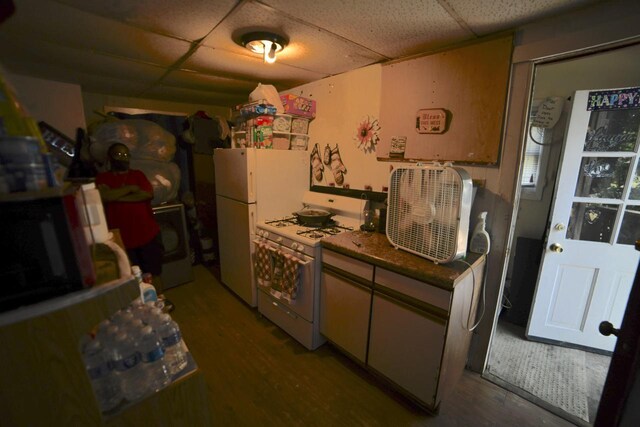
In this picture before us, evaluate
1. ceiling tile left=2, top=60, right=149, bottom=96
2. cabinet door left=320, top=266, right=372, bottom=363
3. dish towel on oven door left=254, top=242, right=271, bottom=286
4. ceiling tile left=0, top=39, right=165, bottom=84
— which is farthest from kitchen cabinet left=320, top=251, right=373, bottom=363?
ceiling tile left=2, top=60, right=149, bottom=96

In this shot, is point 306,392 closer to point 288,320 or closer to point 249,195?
point 288,320

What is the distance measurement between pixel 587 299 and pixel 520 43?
191cm

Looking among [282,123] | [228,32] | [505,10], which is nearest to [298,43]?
[228,32]

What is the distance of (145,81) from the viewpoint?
271cm

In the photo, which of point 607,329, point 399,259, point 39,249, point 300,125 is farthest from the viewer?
point 300,125

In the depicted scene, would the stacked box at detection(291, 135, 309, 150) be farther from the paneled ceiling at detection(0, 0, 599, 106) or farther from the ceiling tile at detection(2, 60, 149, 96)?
the ceiling tile at detection(2, 60, 149, 96)

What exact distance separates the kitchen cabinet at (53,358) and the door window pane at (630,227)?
2.87 metres

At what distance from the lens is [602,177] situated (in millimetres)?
1879

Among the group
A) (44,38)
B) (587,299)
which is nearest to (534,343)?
(587,299)

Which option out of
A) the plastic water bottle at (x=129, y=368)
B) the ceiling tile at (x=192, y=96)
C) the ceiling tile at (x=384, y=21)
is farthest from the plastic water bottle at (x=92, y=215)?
the ceiling tile at (x=192, y=96)

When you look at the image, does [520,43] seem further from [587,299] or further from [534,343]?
[534,343]

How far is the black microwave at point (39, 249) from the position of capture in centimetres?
55

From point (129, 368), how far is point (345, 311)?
1294 millimetres

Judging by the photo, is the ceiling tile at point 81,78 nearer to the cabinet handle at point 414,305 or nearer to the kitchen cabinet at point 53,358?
the kitchen cabinet at point 53,358
